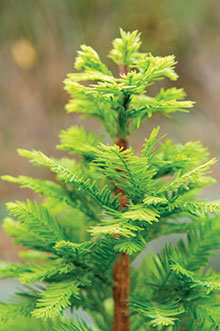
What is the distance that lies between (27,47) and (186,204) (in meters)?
1.81

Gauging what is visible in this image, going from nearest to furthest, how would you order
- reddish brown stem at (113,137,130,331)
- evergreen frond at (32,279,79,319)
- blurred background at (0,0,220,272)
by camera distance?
evergreen frond at (32,279,79,319), reddish brown stem at (113,137,130,331), blurred background at (0,0,220,272)

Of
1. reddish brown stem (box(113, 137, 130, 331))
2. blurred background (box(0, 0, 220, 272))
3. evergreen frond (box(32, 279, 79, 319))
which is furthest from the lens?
blurred background (box(0, 0, 220, 272))

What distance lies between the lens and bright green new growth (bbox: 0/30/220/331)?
334 millimetres

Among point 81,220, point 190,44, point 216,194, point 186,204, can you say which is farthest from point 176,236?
point 190,44

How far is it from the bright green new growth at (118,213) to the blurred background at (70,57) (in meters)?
1.48

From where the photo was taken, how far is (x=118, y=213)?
0.34 meters

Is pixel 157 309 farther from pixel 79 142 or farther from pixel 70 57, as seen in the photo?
pixel 70 57

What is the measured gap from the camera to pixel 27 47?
194 centimetres

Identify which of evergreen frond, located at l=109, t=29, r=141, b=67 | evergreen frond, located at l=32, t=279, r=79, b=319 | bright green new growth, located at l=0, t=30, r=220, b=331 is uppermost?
evergreen frond, located at l=109, t=29, r=141, b=67

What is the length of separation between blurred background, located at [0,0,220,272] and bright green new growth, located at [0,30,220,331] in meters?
1.48

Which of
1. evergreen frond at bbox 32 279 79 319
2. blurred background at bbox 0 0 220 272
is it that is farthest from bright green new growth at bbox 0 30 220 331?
blurred background at bbox 0 0 220 272

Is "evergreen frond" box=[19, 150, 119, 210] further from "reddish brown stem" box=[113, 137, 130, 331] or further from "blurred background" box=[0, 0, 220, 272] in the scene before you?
"blurred background" box=[0, 0, 220, 272]

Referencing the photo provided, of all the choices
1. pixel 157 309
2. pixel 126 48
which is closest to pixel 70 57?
pixel 126 48

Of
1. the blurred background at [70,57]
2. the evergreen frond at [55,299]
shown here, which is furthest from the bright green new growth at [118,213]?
the blurred background at [70,57]
